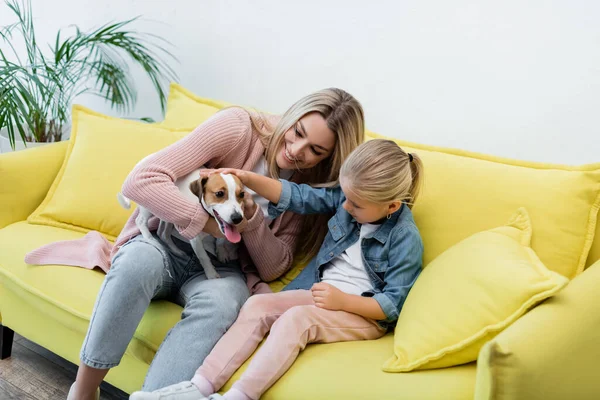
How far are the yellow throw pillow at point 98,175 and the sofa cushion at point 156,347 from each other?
7cm

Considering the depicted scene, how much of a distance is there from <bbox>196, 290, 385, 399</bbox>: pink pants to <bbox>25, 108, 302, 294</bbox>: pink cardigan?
0.70 feet

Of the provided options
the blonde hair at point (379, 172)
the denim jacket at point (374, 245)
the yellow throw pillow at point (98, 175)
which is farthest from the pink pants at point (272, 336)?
the yellow throw pillow at point (98, 175)

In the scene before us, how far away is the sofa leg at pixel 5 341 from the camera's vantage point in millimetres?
2109

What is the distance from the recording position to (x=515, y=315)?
125 cm

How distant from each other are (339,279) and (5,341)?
1269 mm

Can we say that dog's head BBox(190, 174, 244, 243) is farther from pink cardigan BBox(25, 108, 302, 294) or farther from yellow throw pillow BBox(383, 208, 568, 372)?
yellow throw pillow BBox(383, 208, 568, 372)

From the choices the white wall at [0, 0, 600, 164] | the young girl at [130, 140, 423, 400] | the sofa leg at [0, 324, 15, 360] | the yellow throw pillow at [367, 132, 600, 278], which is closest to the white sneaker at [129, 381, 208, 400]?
the young girl at [130, 140, 423, 400]

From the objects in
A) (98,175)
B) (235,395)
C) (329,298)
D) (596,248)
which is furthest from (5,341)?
(596,248)

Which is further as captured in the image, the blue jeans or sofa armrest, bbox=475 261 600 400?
the blue jeans

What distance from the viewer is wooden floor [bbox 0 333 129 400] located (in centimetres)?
193

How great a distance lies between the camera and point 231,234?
162cm

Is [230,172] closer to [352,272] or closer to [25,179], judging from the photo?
[352,272]

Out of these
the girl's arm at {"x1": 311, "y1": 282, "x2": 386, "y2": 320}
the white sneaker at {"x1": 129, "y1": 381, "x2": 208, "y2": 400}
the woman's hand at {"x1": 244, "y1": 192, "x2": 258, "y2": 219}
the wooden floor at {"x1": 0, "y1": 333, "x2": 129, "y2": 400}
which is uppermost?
the woman's hand at {"x1": 244, "y1": 192, "x2": 258, "y2": 219}

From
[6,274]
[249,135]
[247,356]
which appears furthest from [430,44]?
[6,274]
